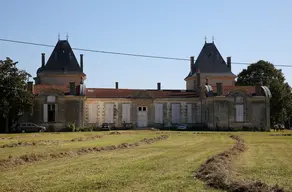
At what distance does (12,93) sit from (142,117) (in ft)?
49.9

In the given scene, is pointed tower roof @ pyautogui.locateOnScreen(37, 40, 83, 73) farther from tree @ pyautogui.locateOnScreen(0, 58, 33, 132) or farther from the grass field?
the grass field

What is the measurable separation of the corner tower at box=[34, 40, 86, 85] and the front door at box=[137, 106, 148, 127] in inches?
391

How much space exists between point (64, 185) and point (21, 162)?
16.5 feet

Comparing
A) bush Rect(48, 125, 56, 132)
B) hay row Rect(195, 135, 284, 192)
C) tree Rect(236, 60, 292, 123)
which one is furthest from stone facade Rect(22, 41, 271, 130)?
Result: hay row Rect(195, 135, 284, 192)

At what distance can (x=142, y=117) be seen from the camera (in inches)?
1994

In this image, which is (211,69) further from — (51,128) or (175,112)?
(51,128)

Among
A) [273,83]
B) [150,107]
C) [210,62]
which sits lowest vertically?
[150,107]

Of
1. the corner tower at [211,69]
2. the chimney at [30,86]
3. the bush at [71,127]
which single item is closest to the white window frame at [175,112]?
the corner tower at [211,69]

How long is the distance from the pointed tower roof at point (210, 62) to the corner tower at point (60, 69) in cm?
1556

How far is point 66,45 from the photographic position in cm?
5791

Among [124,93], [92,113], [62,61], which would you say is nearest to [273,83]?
[124,93]

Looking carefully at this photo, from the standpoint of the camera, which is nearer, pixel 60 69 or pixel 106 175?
pixel 106 175

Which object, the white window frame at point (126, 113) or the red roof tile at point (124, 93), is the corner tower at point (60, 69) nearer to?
the red roof tile at point (124, 93)

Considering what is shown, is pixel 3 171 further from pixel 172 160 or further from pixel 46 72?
pixel 46 72
